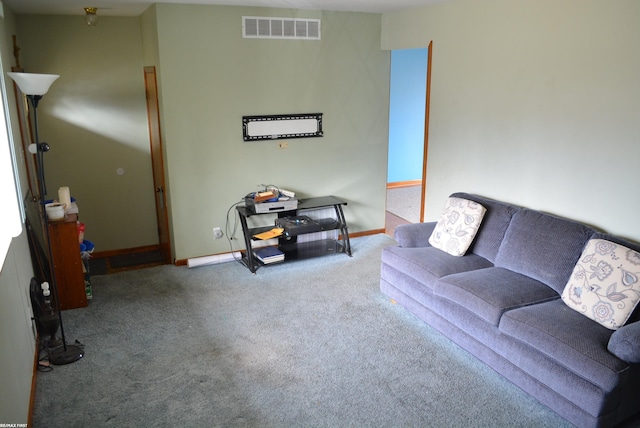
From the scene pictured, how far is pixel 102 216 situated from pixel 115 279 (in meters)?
1.10

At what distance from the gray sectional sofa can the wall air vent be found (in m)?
2.17

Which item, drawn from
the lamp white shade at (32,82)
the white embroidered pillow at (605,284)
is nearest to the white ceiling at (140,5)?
the lamp white shade at (32,82)

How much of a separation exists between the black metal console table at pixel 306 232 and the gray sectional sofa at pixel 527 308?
3.50 feet

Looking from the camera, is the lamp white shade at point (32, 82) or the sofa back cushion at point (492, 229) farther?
the sofa back cushion at point (492, 229)

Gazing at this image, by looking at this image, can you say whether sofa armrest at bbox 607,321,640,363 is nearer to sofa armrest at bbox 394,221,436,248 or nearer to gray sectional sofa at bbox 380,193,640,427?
gray sectional sofa at bbox 380,193,640,427

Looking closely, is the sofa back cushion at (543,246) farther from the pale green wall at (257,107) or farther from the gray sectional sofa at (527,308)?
the pale green wall at (257,107)

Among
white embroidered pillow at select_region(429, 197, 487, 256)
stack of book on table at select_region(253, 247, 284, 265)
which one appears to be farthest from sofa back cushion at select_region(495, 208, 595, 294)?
stack of book on table at select_region(253, 247, 284, 265)

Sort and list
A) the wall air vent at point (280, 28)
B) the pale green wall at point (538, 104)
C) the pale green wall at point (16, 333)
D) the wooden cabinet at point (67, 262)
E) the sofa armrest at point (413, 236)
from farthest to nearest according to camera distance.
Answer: the wall air vent at point (280, 28) < the sofa armrest at point (413, 236) < the wooden cabinet at point (67, 262) < the pale green wall at point (538, 104) < the pale green wall at point (16, 333)

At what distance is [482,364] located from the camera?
306 centimetres

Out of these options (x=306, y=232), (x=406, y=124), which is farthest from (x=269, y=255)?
(x=406, y=124)

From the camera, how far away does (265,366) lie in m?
3.06

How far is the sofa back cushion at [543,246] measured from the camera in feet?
10.1

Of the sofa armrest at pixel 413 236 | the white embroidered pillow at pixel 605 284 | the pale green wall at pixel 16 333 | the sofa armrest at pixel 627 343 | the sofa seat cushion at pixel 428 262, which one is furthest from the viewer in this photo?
the sofa armrest at pixel 413 236

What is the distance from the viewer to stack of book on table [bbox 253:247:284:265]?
4590mm
